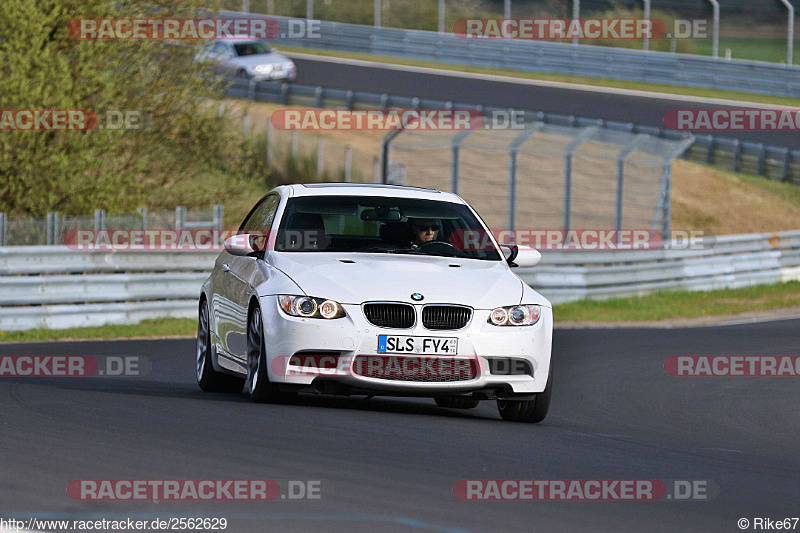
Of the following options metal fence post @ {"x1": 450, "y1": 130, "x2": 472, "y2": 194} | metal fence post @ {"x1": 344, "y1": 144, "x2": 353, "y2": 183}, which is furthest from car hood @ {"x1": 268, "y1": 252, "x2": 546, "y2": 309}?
metal fence post @ {"x1": 344, "y1": 144, "x2": 353, "y2": 183}

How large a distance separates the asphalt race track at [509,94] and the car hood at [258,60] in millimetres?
1080

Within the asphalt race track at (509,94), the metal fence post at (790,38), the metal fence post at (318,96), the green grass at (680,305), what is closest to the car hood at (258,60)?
the asphalt race track at (509,94)

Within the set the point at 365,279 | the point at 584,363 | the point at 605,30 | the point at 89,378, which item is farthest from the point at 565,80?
the point at 365,279

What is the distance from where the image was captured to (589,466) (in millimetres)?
7688

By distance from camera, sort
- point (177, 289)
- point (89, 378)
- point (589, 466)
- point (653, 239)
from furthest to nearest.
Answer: point (653, 239), point (177, 289), point (89, 378), point (589, 466)

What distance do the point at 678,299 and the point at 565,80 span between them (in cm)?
1996

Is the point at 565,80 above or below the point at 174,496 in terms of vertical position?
below

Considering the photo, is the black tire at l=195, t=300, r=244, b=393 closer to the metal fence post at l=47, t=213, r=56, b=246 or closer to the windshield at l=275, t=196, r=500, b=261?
the windshield at l=275, t=196, r=500, b=261

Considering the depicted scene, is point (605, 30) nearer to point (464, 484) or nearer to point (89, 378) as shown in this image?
point (89, 378)

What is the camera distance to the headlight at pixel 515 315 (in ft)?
30.9

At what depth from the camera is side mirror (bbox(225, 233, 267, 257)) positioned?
403 inches

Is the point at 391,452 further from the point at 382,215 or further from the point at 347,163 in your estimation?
the point at 347,163

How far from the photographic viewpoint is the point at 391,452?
25.4 ft

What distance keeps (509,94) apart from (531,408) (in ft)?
108
